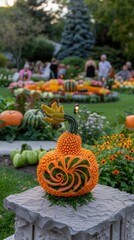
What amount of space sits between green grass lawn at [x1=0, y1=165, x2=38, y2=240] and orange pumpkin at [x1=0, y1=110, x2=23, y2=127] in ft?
4.36

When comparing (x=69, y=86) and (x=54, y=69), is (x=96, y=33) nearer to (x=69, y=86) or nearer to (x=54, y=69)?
(x=54, y=69)

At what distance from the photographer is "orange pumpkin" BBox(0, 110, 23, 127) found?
7250 millimetres

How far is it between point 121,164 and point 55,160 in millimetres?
1542

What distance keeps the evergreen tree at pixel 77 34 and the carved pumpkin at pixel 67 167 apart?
3166 centimetres

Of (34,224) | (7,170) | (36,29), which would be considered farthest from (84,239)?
(36,29)

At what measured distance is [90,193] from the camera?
3.25m

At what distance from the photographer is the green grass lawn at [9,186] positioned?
414 centimetres

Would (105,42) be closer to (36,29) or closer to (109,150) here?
(36,29)

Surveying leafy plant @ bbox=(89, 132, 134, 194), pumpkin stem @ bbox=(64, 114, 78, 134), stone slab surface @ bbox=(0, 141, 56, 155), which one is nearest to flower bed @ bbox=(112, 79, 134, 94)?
stone slab surface @ bbox=(0, 141, 56, 155)

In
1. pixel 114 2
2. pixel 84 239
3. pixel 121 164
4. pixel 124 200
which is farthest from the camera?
pixel 114 2

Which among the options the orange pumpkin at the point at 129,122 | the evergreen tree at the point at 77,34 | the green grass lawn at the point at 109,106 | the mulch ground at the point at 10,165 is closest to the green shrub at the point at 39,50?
the evergreen tree at the point at 77,34

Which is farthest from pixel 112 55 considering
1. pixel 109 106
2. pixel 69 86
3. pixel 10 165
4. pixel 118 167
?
pixel 118 167

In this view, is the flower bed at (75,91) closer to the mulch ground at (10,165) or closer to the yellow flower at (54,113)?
the mulch ground at (10,165)

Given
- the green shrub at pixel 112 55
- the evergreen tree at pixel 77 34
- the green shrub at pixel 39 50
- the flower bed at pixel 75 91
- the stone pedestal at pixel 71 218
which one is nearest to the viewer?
the stone pedestal at pixel 71 218
